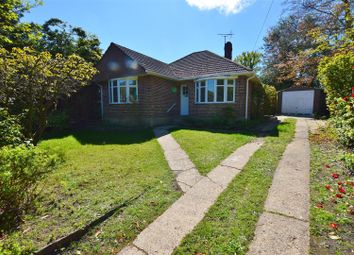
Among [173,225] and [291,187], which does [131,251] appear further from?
[291,187]

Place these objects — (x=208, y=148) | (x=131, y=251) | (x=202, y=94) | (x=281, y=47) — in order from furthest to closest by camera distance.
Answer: (x=281, y=47) → (x=202, y=94) → (x=208, y=148) → (x=131, y=251)

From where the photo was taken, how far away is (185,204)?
326 centimetres

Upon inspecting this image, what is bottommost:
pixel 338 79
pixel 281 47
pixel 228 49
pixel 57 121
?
pixel 57 121

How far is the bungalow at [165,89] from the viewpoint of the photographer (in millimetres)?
11953

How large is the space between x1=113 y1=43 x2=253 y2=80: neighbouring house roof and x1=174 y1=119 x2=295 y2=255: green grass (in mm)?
8569

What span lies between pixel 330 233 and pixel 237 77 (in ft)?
34.1

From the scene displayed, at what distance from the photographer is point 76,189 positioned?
151 inches

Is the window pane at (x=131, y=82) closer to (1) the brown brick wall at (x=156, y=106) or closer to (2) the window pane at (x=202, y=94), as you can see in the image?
(1) the brown brick wall at (x=156, y=106)

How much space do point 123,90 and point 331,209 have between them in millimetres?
11910

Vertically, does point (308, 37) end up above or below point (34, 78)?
above

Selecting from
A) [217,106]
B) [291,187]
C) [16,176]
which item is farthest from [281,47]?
[16,176]

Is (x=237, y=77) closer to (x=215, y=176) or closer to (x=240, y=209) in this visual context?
(x=215, y=176)

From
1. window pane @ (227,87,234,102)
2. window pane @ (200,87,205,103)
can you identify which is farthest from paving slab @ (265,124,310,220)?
window pane @ (200,87,205,103)

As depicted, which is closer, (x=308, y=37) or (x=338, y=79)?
(x=338, y=79)
